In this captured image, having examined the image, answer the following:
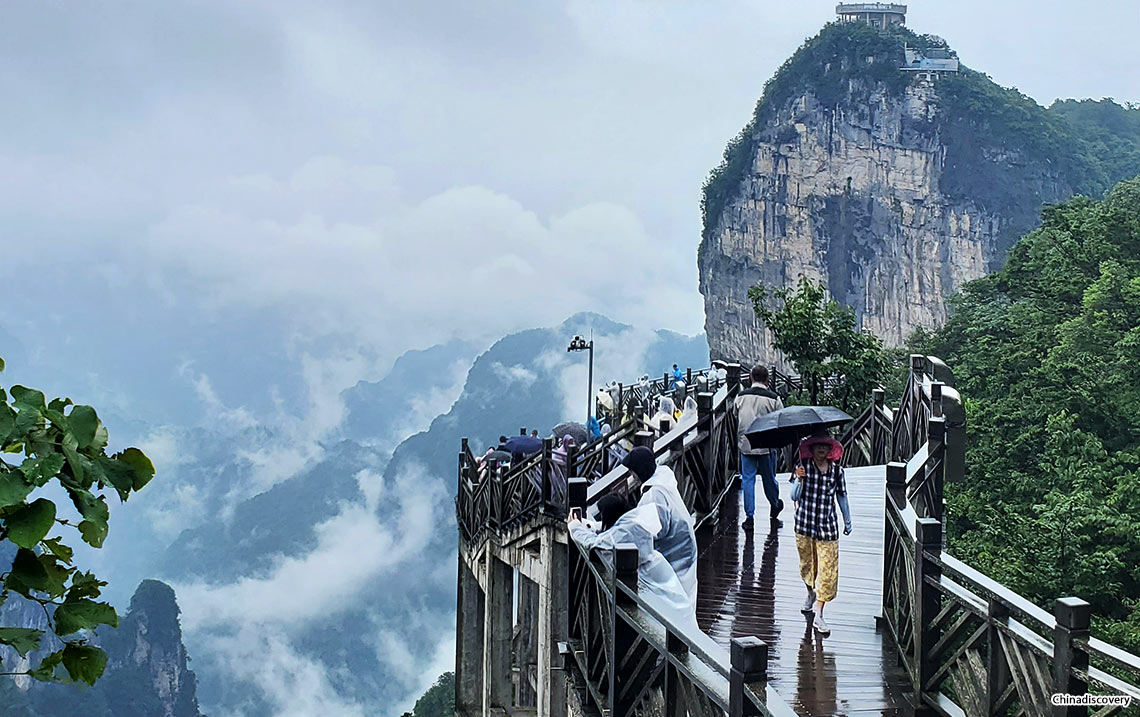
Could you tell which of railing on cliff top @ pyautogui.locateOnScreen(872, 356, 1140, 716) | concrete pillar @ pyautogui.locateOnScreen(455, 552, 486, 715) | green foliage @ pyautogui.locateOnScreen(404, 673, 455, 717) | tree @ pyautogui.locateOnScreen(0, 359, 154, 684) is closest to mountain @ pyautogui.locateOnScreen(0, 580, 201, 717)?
green foliage @ pyautogui.locateOnScreen(404, 673, 455, 717)

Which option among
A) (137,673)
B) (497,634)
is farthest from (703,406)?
(137,673)

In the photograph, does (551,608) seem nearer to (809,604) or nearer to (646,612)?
(809,604)

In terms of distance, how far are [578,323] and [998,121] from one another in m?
116

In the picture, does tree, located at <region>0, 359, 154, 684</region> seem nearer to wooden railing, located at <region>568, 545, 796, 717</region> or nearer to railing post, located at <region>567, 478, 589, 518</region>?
wooden railing, located at <region>568, 545, 796, 717</region>

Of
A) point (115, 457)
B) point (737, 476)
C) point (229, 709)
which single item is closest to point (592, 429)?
point (737, 476)

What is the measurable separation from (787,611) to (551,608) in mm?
2990

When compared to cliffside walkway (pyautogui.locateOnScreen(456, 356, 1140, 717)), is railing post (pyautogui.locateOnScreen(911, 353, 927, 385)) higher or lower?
higher

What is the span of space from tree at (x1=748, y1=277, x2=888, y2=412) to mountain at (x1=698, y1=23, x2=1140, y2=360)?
146 ft

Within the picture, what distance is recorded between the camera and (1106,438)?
17062 mm

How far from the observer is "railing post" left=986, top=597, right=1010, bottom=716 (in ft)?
12.8

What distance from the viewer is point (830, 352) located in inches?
711

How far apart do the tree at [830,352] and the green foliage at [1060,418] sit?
200cm

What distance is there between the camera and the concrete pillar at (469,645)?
46.4 feet

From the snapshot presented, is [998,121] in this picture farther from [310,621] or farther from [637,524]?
[310,621]
